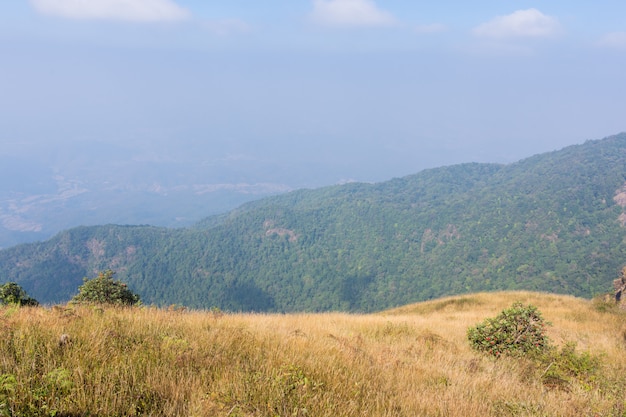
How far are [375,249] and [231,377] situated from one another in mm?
131635

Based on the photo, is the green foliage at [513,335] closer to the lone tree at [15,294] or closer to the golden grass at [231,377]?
the golden grass at [231,377]

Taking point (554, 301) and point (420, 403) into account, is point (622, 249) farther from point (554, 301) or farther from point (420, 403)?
point (420, 403)

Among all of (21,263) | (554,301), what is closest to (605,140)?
(554,301)

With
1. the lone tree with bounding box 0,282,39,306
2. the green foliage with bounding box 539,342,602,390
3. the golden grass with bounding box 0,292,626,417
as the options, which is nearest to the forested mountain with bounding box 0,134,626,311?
the green foliage with bounding box 539,342,602,390

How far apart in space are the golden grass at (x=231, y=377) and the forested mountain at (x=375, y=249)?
310 feet

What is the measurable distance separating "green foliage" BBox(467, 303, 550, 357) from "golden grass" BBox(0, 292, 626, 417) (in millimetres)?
1114

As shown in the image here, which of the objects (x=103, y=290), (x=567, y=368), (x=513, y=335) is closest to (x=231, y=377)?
(x=567, y=368)

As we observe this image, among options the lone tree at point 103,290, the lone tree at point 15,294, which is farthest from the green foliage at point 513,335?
the lone tree at point 15,294

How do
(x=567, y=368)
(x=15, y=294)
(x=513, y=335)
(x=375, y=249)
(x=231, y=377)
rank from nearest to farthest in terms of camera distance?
(x=231, y=377), (x=567, y=368), (x=513, y=335), (x=15, y=294), (x=375, y=249)

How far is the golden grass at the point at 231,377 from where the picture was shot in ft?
9.44

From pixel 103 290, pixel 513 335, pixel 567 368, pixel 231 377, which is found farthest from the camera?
pixel 103 290

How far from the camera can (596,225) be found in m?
102

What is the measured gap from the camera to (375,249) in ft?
433

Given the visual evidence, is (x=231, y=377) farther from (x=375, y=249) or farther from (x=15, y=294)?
(x=375, y=249)
